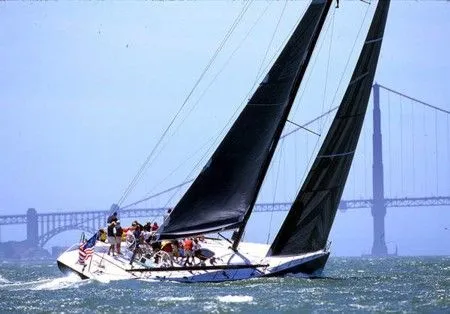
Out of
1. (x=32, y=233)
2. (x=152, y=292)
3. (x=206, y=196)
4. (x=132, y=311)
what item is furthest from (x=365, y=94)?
(x=32, y=233)

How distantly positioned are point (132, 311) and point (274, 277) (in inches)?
212

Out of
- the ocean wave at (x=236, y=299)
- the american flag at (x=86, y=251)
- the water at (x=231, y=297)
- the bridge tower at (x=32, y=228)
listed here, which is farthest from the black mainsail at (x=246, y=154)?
the bridge tower at (x=32, y=228)

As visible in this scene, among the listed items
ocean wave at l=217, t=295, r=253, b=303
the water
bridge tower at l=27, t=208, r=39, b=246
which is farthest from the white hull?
bridge tower at l=27, t=208, r=39, b=246

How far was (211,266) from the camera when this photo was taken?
85.5ft

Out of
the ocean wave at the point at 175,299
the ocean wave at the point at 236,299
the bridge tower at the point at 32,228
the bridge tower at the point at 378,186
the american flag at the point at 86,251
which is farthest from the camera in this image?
the bridge tower at the point at 32,228

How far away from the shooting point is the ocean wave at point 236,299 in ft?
75.5

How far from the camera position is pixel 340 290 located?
1020 inches

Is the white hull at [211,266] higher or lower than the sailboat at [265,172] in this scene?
lower

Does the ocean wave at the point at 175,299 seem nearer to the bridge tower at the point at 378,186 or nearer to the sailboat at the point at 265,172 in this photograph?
the sailboat at the point at 265,172

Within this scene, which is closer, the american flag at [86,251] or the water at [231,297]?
the water at [231,297]

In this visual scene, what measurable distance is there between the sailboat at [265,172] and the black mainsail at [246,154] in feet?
0.06

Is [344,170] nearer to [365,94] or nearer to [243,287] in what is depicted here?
[365,94]

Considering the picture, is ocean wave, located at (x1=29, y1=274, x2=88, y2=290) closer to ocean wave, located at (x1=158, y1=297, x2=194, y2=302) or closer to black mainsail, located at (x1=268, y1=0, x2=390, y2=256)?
ocean wave, located at (x1=158, y1=297, x2=194, y2=302)

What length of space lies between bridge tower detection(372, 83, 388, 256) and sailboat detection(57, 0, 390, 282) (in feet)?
284
